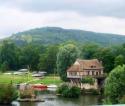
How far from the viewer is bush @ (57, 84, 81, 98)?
73688mm

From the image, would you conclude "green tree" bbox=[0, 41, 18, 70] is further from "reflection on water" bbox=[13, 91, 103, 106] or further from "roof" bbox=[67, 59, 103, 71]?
"reflection on water" bbox=[13, 91, 103, 106]

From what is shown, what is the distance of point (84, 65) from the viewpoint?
8875 cm

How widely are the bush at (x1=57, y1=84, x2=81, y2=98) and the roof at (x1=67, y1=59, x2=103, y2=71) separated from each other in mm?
12649

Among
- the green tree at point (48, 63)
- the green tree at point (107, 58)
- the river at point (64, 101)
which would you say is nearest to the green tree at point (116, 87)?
the river at point (64, 101)

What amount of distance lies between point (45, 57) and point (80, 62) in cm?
2458

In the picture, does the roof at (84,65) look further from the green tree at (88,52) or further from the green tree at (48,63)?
the green tree at (48,63)

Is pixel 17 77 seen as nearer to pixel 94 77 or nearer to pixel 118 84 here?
pixel 94 77

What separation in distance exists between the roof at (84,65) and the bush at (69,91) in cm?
1265

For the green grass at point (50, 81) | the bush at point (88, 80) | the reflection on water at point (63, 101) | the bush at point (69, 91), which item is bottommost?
the reflection on water at point (63, 101)

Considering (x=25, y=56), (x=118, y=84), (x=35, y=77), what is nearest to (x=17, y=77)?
(x=35, y=77)

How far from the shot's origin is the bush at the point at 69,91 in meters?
73.7

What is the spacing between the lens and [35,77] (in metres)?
98.1

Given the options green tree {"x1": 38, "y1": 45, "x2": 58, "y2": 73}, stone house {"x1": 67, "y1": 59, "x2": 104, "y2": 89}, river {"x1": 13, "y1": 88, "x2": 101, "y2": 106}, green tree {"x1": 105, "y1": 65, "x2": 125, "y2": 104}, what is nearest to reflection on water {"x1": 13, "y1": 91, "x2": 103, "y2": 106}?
river {"x1": 13, "y1": 88, "x2": 101, "y2": 106}

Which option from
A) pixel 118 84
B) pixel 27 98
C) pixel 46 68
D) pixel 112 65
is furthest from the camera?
pixel 46 68
